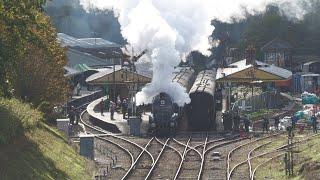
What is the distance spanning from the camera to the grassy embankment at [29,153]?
1778 centimetres

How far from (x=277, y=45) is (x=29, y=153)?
7007 cm

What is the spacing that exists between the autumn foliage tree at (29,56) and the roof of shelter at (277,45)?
171ft

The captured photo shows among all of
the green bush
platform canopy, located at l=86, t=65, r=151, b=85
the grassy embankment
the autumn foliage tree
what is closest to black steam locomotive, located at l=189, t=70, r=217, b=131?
platform canopy, located at l=86, t=65, r=151, b=85

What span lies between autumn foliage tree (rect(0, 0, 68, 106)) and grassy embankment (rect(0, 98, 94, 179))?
2.62 ft

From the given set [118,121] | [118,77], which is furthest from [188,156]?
[118,77]

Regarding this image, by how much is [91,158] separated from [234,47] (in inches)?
2808

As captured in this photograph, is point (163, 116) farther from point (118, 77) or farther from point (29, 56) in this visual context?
point (118, 77)

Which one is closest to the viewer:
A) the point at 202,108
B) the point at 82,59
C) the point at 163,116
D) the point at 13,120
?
the point at 13,120

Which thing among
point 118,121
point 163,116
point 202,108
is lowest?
point 118,121

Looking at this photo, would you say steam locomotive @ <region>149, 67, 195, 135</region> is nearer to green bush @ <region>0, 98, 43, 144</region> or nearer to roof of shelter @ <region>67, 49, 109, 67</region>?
green bush @ <region>0, 98, 43, 144</region>

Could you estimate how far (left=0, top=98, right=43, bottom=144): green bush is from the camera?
18297 millimetres

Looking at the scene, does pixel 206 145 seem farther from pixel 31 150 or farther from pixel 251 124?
pixel 31 150

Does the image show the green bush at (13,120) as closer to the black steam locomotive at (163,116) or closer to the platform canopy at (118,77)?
the black steam locomotive at (163,116)

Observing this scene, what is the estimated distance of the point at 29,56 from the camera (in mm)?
32781
